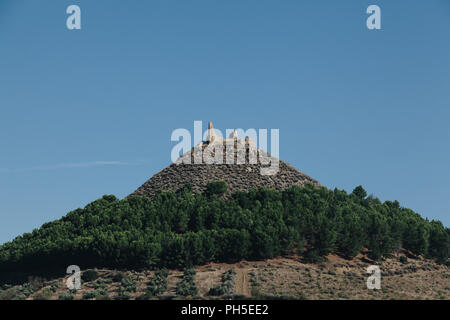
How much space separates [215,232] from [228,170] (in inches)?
866

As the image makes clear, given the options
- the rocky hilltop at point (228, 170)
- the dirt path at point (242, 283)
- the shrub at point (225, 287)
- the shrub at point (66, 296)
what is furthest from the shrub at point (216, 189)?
the shrub at point (66, 296)

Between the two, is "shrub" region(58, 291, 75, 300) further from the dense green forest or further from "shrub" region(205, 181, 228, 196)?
"shrub" region(205, 181, 228, 196)

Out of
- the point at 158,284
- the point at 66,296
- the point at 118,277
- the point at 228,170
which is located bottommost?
the point at 66,296

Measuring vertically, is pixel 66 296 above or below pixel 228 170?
below

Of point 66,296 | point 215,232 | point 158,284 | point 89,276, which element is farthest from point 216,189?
point 66,296

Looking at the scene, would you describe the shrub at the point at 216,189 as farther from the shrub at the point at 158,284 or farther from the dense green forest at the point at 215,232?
the shrub at the point at 158,284

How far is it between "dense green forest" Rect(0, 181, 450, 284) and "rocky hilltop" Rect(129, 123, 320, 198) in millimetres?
4243

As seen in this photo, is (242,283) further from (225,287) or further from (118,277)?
(118,277)

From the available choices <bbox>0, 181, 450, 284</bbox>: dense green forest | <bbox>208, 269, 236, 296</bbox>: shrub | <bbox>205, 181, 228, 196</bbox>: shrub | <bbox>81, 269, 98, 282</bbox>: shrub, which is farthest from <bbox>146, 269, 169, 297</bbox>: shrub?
<bbox>205, 181, 228, 196</bbox>: shrub

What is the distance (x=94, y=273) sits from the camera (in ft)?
230

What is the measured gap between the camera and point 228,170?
94.5m
